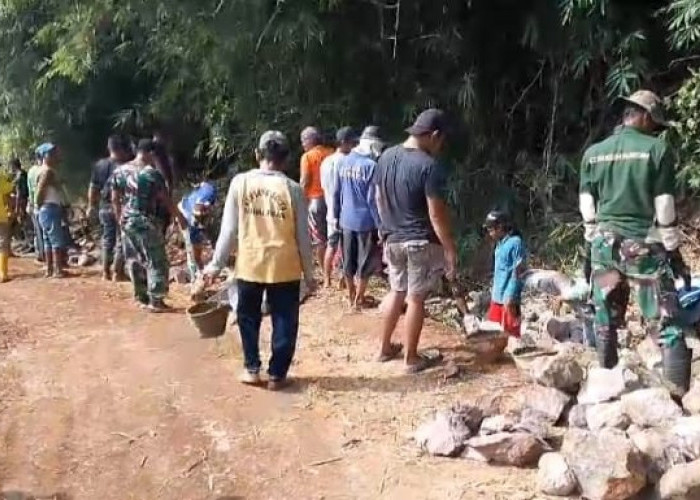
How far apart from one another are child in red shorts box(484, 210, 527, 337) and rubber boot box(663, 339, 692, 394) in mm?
1573

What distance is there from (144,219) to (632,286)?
4319 mm

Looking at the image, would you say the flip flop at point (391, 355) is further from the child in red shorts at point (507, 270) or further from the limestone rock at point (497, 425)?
the limestone rock at point (497, 425)

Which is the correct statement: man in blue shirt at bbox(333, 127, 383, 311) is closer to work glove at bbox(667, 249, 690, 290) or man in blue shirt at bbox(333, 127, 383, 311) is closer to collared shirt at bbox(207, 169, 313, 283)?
collared shirt at bbox(207, 169, 313, 283)

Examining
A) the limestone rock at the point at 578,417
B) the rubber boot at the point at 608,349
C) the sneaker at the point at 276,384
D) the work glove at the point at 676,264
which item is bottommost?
the sneaker at the point at 276,384

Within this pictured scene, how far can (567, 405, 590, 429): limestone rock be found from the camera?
188 inches

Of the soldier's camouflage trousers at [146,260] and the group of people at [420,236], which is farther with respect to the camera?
the soldier's camouflage trousers at [146,260]

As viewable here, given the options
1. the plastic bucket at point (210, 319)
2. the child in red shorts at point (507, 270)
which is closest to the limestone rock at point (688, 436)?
the child in red shorts at point (507, 270)

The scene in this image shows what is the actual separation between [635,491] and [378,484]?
114cm

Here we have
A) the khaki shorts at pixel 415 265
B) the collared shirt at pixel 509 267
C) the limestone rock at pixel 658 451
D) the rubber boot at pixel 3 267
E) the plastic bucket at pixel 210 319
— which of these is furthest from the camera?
the rubber boot at pixel 3 267

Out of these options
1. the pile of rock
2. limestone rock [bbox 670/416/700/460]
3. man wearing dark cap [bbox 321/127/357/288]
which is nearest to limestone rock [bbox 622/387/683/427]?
the pile of rock

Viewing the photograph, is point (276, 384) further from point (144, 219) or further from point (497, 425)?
point (144, 219)

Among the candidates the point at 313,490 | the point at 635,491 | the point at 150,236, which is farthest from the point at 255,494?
the point at 150,236

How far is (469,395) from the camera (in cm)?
559

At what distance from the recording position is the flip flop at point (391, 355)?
625cm
